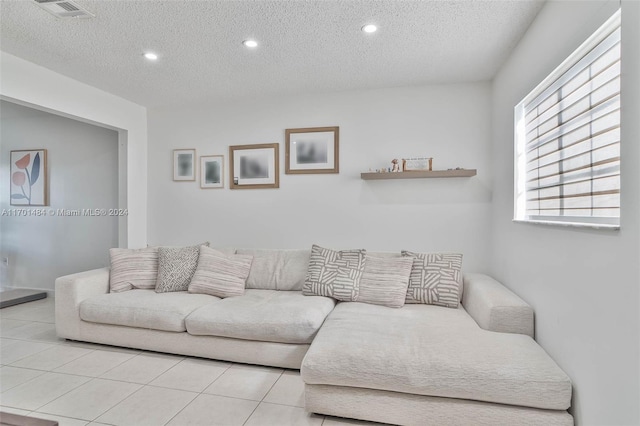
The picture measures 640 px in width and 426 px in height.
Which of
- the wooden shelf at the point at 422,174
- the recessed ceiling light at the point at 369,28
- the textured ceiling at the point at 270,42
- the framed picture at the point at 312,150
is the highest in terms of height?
the textured ceiling at the point at 270,42

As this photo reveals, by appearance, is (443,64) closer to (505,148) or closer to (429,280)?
(505,148)

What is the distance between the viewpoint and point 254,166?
12.5 ft

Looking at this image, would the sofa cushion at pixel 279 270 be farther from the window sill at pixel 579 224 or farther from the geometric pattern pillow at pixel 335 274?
the window sill at pixel 579 224

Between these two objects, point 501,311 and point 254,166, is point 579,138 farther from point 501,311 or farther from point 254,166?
point 254,166

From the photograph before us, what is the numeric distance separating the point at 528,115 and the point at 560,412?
6.23ft

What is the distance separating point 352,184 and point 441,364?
218 centimetres

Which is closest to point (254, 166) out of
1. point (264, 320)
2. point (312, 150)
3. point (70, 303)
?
point (312, 150)

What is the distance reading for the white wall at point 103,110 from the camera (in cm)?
286

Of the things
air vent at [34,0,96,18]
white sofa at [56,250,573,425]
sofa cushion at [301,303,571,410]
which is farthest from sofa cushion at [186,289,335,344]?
air vent at [34,0,96,18]

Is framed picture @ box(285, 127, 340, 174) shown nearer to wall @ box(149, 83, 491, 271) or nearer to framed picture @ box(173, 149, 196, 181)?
wall @ box(149, 83, 491, 271)

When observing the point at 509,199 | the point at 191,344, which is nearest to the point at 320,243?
the point at 191,344

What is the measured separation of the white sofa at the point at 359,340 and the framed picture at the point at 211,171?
4.03 feet

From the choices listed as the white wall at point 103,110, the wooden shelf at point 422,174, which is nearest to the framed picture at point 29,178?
the white wall at point 103,110

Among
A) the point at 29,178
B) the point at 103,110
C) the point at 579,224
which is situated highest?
the point at 103,110
